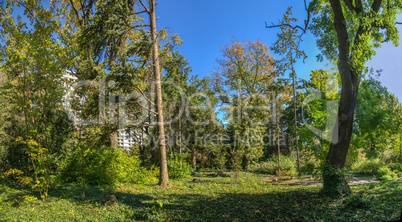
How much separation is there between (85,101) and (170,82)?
585 centimetres

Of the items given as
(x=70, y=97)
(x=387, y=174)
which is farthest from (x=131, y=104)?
(x=387, y=174)

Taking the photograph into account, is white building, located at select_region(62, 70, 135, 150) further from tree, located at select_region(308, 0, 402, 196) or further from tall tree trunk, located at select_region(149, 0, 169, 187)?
tree, located at select_region(308, 0, 402, 196)

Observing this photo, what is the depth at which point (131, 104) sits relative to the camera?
1496 centimetres

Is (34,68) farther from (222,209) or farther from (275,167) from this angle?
(275,167)

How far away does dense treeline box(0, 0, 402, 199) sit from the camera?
627cm

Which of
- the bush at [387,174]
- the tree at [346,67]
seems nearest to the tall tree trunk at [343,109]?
the tree at [346,67]

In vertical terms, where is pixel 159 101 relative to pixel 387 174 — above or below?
above

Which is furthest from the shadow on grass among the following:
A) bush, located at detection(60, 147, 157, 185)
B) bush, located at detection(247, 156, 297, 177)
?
bush, located at detection(247, 156, 297, 177)

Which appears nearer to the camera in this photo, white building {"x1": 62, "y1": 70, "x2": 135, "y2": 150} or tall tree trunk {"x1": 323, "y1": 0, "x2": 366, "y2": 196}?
tall tree trunk {"x1": 323, "y1": 0, "x2": 366, "y2": 196}

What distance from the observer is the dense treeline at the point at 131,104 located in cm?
627

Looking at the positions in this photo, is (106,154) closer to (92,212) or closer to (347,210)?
(92,212)

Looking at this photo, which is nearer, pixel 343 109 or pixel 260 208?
pixel 260 208

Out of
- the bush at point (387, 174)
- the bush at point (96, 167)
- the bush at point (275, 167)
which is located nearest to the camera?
the bush at point (387, 174)

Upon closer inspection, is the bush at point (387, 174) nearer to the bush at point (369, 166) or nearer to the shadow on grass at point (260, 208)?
the bush at point (369, 166)
